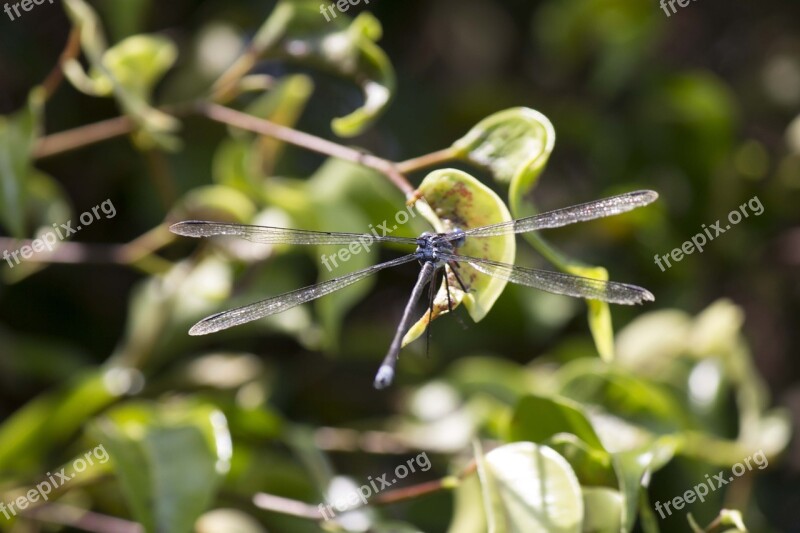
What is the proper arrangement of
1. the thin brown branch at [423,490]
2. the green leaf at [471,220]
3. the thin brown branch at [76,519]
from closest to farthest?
the green leaf at [471,220], the thin brown branch at [423,490], the thin brown branch at [76,519]

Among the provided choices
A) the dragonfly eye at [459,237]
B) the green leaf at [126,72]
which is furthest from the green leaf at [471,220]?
the green leaf at [126,72]

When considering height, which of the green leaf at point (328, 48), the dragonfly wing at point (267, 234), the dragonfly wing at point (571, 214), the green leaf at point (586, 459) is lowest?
the green leaf at point (586, 459)

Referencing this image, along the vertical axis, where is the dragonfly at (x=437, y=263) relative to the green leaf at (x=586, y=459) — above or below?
above

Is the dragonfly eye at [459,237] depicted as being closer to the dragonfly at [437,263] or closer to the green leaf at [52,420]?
the dragonfly at [437,263]

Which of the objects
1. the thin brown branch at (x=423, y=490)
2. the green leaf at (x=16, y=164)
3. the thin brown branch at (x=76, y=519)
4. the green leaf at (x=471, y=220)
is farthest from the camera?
the thin brown branch at (x=76, y=519)

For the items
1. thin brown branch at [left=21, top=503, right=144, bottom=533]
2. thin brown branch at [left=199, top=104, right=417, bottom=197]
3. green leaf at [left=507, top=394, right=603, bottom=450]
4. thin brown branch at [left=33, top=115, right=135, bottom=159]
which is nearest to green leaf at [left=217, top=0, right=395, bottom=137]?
thin brown branch at [left=199, top=104, right=417, bottom=197]

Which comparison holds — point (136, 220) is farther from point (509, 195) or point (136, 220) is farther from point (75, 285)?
point (509, 195)

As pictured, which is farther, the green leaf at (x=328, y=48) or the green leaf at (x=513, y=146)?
the green leaf at (x=328, y=48)

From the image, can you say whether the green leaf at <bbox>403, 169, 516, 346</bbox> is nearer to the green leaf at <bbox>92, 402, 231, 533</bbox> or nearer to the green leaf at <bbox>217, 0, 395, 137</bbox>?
the green leaf at <bbox>217, 0, 395, 137</bbox>
